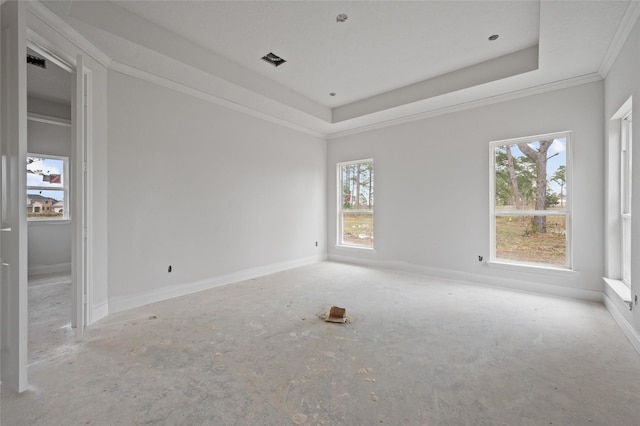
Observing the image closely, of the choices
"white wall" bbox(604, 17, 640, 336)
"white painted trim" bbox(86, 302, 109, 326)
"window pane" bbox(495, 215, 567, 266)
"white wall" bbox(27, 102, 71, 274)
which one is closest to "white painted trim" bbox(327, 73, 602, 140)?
"white wall" bbox(604, 17, 640, 336)

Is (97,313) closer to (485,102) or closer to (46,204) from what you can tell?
(46,204)

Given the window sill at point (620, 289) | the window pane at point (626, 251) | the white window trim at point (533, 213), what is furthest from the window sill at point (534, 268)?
the window pane at point (626, 251)

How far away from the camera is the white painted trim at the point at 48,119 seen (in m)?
4.75

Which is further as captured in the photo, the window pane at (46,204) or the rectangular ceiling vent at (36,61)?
the window pane at (46,204)

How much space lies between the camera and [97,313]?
296 cm

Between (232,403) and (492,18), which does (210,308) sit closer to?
(232,403)

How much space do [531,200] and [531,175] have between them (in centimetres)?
36

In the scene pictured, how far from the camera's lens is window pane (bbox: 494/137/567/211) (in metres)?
3.84

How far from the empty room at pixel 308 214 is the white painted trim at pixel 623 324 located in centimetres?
4

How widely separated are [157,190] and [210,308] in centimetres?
162

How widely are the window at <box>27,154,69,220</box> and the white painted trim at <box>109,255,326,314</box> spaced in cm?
323

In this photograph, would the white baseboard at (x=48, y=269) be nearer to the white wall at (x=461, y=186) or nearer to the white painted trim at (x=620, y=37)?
the white wall at (x=461, y=186)

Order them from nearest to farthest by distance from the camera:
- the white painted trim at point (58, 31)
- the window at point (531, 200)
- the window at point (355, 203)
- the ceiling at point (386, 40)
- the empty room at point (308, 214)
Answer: the empty room at point (308, 214)
the white painted trim at point (58, 31)
the ceiling at point (386, 40)
the window at point (531, 200)
the window at point (355, 203)

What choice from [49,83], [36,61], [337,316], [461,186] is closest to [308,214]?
[461,186]
